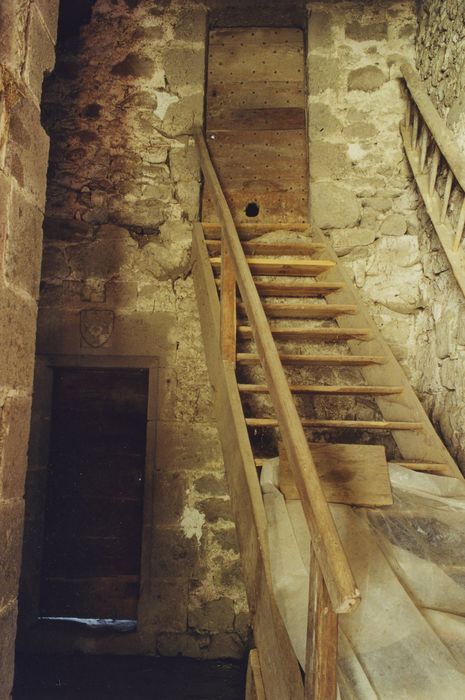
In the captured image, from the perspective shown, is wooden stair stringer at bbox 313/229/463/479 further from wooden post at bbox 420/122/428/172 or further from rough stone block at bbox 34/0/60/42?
rough stone block at bbox 34/0/60/42

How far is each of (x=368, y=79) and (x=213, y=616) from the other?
394cm

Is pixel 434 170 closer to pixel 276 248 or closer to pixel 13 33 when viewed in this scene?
pixel 276 248

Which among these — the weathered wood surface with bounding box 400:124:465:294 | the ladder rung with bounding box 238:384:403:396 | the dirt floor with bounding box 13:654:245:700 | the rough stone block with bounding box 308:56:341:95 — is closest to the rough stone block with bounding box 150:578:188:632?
the dirt floor with bounding box 13:654:245:700

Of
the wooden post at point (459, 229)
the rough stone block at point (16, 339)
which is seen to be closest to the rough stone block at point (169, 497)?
the rough stone block at point (16, 339)

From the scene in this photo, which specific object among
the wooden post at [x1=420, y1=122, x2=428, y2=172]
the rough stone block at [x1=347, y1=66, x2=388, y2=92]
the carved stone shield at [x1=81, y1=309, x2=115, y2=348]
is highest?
the rough stone block at [x1=347, y1=66, x2=388, y2=92]

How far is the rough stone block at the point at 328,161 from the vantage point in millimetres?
3986

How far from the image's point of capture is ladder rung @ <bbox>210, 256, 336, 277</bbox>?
349cm

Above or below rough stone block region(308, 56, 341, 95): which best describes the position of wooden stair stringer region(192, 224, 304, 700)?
below

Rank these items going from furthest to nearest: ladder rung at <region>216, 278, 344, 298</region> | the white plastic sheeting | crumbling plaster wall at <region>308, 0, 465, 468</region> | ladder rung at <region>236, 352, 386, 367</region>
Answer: crumbling plaster wall at <region>308, 0, 465, 468</region> → ladder rung at <region>216, 278, 344, 298</region> → ladder rung at <region>236, 352, 386, 367</region> → the white plastic sheeting

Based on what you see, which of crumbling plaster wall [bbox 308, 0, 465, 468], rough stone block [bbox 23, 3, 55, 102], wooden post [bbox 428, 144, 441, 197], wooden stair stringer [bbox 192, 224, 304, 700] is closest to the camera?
wooden stair stringer [bbox 192, 224, 304, 700]

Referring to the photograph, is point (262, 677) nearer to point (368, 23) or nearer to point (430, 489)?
point (430, 489)

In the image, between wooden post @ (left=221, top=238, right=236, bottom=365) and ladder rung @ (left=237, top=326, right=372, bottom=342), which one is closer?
wooden post @ (left=221, top=238, right=236, bottom=365)

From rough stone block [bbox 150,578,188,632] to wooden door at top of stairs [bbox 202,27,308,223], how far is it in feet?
8.54

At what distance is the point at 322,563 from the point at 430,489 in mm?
1263
